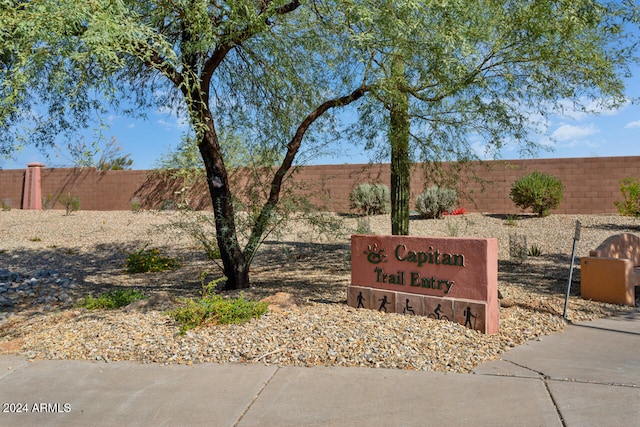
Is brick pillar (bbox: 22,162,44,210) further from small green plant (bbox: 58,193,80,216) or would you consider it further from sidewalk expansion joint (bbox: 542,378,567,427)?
sidewalk expansion joint (bbox: 542,378,567,427)

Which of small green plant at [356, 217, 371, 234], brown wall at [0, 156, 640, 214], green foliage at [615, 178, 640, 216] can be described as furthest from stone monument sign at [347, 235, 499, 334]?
green foliage at [615, 178, 640, 216]

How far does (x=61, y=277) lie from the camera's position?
1209 centimetres

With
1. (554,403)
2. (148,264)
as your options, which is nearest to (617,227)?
(148,264)

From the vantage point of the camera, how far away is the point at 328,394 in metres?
4.71

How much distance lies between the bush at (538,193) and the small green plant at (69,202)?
17.0 meters

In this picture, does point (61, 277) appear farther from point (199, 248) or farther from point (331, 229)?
point (331, 229)

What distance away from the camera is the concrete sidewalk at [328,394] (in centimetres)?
426

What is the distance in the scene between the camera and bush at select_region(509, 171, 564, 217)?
61.3 ft

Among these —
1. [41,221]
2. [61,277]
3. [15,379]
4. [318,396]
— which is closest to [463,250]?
[318,396]

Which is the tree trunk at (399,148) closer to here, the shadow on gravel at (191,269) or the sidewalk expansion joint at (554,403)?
the shadow on gravel at (191,269)

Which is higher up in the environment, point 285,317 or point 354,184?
point 354,184

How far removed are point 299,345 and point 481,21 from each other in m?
6.07

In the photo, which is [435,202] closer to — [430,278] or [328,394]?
[430,278]

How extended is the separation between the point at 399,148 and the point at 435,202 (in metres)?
9.92
